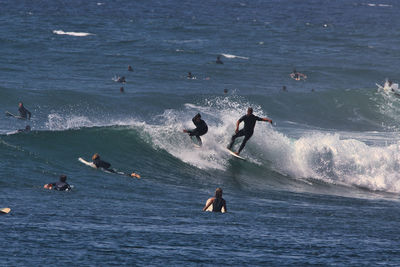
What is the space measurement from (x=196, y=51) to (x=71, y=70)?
1709cm

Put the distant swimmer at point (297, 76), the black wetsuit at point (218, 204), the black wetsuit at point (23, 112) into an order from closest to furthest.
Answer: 1. the black wetsuit at point (218, 204)
2. the black wetsuit at point (23, 112)
3. the distant swimmer at point (297, 76)

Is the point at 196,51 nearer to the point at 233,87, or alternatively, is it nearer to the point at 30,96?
the point at 233,87

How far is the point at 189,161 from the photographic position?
23.0m

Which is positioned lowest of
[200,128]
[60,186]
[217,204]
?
[60,186]

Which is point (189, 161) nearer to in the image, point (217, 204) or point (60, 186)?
point (60, 186)

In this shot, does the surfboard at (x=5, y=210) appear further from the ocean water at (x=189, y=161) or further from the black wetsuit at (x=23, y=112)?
the black wetsuit at (x=23, y=112)

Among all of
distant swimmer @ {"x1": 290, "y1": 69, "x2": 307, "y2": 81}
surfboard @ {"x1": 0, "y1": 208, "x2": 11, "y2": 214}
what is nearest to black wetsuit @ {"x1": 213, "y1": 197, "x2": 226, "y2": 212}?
surfboard @ {"x1": 0, "y1": 208, "x2": 11, "y2": 214}

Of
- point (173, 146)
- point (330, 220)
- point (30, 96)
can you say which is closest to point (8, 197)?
point (330, 220)

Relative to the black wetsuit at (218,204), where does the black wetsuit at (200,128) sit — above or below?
above

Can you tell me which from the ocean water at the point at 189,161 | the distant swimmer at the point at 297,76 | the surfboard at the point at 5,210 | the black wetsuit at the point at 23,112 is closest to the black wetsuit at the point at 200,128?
the ocean water at the point at 189,161

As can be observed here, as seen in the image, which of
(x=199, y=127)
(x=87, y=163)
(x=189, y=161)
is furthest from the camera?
(x=189, y=161)

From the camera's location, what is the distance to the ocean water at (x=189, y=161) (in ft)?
41.4

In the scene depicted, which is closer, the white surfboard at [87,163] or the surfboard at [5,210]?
the surfboard at [5,210]

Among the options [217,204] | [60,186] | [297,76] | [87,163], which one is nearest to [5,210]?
[60,186]
